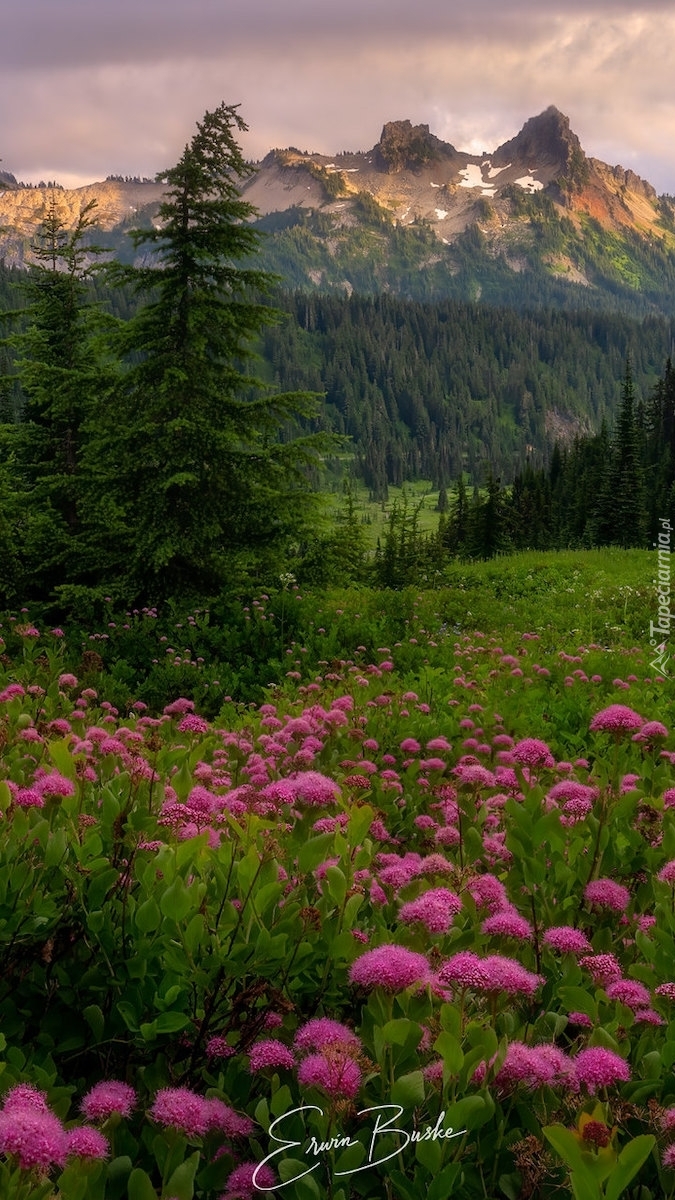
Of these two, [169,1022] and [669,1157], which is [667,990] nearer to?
[669,1157]

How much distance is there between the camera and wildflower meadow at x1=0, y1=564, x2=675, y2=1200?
1763mm

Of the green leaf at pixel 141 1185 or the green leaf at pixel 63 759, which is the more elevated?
the green leaf at pixel 63 759

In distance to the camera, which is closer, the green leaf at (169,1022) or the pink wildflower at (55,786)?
the green leaf at (169,1022)

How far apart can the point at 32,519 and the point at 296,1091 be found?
13.5 meters

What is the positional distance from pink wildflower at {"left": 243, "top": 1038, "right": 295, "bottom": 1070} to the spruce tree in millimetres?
11550

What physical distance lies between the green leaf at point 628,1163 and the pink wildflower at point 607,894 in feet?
4.76

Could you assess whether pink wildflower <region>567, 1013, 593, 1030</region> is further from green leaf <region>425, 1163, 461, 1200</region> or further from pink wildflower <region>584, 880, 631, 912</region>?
green leaf <region>425, 1163, 461, 1200</region>

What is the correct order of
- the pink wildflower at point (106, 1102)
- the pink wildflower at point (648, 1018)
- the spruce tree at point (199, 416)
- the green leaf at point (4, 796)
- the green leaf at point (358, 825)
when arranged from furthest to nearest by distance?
the spruce tree at point (199, 416)
the green leaf at point (4, 796)
the green leaf at point (358, 825)
the pink wildflower at point (648, 1018)
the pink wildflower at point (106, 1102)

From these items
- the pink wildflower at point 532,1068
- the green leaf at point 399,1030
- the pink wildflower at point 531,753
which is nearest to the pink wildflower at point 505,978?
the pink wildflower at point 532,1068

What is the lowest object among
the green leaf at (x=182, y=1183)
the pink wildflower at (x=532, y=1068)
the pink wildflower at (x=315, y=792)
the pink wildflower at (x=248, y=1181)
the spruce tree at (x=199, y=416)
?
the pink wildflower at (x=248, y=1181)

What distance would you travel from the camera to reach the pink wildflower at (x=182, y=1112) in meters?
1.77

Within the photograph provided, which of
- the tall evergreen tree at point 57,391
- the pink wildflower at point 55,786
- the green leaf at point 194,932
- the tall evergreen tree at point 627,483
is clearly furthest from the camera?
the tall evergreen tree at point 627,483

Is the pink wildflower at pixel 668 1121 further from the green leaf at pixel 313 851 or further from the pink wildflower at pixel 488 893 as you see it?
the green leaf at pixel 313 851

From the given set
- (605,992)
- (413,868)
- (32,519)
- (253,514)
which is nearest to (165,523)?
(253,514)
